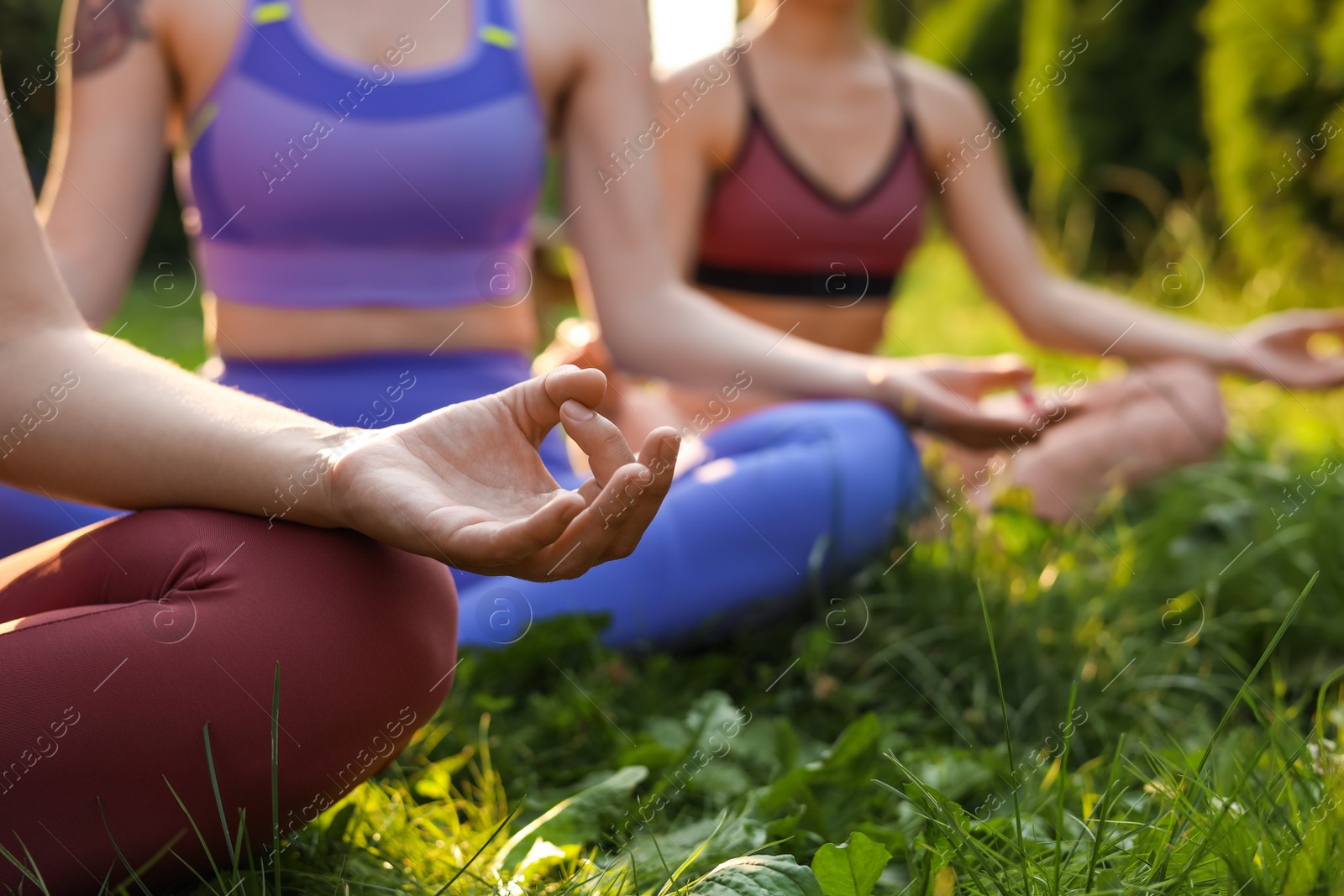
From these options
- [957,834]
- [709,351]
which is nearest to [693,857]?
[957,834]

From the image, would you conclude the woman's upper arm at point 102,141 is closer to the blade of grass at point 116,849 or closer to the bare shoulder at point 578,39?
the bare shoulder at point 578,39

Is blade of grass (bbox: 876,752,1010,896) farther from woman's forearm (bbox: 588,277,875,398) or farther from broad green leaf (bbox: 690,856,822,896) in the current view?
woman's forearm (bbox: 588,277,875,398)

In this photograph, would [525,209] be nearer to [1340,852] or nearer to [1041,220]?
[1340,852]

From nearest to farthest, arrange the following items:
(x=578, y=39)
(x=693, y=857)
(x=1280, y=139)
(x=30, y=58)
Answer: (x=693, y=857) < (x=578, y=39) < (x=1280, y=139) < (x=30, y=58)

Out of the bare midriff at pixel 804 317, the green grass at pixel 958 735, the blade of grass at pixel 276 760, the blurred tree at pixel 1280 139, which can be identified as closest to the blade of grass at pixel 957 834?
the green grass at pixel 958 735

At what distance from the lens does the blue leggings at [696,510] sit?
68.2 inches

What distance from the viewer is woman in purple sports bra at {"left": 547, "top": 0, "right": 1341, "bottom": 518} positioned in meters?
2.38

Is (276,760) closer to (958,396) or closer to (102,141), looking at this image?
(102,141)

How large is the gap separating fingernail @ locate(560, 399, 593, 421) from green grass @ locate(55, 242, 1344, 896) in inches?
14.8

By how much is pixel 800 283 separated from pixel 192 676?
71.7 inches

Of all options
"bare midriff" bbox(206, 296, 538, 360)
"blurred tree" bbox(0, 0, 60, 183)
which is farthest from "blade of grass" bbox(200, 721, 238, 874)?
"blurred tree" bbox(0, 0, 60, 183)

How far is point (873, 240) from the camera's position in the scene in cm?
255

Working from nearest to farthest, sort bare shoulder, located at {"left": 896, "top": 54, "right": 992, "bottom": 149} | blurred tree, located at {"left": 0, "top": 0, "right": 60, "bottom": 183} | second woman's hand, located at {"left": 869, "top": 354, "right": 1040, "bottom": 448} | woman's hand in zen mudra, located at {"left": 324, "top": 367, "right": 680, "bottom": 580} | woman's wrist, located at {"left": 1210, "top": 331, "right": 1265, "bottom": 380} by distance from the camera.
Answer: woman's hand in zen mudra, located at {"left": 324, "top": 367, "right": 680, "bottom": 580}
second woman's hand, located at {"left": 869, "top": 354, "right": 1040, "bottom": 448}
woman's wrist, located at {"left": 1210, "top": 331, "right": 1265, "bottom": 380}
bare shoulder, located at {"left": 896, "top": 54, "right": 992, "bottom": 149}
blurred tree, located at {"left": 0, "top": 0, "right": 60, "bottom": 183}

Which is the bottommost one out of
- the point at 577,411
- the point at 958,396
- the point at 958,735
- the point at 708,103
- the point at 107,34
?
the point at 958,735
